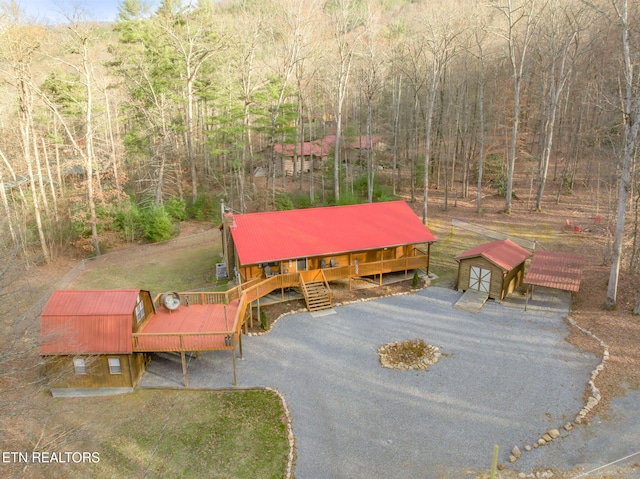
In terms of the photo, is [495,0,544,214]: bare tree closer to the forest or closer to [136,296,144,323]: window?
the forest

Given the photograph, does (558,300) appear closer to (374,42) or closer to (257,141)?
(374,42)

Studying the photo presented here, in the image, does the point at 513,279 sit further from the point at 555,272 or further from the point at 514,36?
the point at 514,36

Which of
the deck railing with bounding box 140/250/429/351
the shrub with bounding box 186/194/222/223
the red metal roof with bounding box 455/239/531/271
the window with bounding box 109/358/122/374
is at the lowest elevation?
the window with bounding box 109/358/122/374

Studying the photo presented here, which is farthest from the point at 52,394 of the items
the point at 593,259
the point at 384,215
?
the point at 593,259

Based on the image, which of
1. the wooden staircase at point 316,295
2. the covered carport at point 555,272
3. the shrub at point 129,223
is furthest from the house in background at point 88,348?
the covered carport at point 555,272

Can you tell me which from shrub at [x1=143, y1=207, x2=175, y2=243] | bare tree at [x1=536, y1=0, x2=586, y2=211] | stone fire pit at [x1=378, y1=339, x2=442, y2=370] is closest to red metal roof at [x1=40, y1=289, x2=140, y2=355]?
stone fire pit at [x1=378, y1=339, x2=442, y2=370]

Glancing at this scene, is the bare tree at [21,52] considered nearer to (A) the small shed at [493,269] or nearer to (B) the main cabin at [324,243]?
(B) the main cabin at [324,243]
